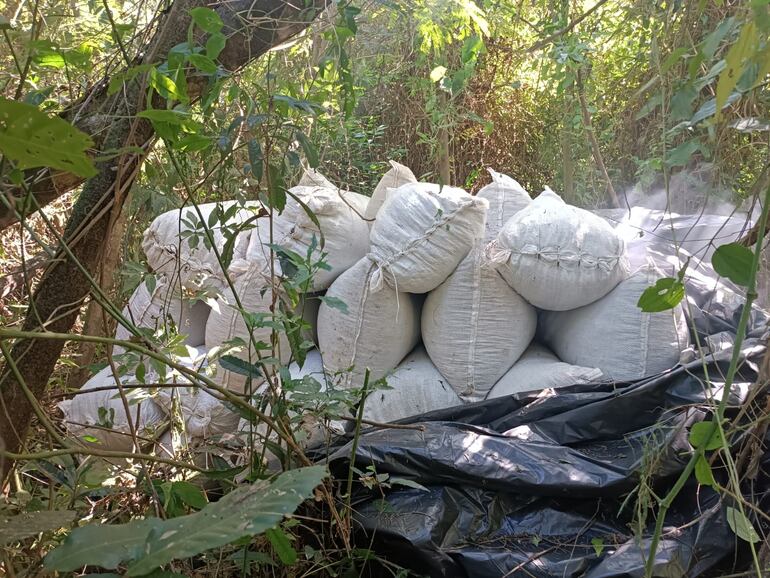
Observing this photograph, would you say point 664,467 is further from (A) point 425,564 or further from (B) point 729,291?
(B) point 729,291

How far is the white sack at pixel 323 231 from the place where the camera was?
1782 mm

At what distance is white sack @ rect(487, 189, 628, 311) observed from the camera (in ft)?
5.25

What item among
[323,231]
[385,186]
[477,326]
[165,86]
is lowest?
[477,326]

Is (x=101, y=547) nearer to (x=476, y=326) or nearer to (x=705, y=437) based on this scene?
(x=705, y=437)

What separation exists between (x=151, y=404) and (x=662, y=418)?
1.22 metres

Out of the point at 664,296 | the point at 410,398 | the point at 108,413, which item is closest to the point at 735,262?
the point at 664,296

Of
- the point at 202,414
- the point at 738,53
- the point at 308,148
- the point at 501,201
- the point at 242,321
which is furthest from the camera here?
the point at 501,201

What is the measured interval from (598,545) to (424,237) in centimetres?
80

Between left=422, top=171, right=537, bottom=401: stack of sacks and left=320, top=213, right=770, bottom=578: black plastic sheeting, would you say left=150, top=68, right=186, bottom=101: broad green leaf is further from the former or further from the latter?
left=422, top=171, right=537, bottom=401: stack of sacks

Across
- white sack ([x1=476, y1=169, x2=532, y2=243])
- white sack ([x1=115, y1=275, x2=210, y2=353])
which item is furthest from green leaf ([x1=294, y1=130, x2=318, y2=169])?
white sack ([x1=115, y1=275, x2=210, y2=353])

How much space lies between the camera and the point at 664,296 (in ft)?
2.37

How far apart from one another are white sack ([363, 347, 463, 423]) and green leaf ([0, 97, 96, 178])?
1245 mm

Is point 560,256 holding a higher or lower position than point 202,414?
higher

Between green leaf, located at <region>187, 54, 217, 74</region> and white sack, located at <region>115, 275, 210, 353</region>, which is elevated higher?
green leaf, located at <region>187, 54, 217, 74</region>
